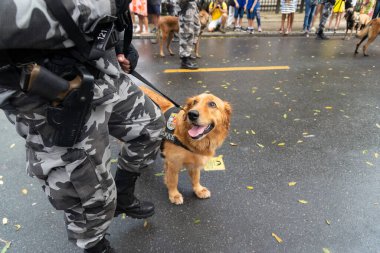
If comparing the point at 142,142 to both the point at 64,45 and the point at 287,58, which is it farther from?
the point at 287,58

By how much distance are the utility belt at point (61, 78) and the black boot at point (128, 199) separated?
0.89m

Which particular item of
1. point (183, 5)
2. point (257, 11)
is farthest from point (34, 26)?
point (257, 11)

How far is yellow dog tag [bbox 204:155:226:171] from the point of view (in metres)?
3.30

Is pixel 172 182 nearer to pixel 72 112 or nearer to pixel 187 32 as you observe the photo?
pixel 72 112

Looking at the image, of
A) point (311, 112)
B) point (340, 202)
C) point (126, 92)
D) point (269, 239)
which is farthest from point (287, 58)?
point (126, 92)

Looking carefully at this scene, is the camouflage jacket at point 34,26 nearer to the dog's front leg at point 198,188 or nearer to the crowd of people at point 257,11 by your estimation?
the dog's front leg at point 198,188

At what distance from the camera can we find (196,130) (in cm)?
249

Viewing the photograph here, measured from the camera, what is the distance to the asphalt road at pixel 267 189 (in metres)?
2.40

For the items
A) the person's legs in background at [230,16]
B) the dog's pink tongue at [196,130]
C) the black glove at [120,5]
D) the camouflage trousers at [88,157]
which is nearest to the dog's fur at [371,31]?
the person's legs in background at [230,16]

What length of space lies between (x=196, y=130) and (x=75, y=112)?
127 cm

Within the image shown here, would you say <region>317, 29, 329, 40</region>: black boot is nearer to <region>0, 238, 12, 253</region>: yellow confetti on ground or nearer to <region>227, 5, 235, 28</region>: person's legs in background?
<region>227, 5, 235, 28</region>: person's legs in background

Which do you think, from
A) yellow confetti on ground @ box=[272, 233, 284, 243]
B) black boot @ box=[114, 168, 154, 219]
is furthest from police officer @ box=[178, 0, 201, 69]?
yellow confetti on ground @ box=[272, 233, 284, 243]

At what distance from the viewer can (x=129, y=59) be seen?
82.4 inches

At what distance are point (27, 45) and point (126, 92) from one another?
2.40 feet
